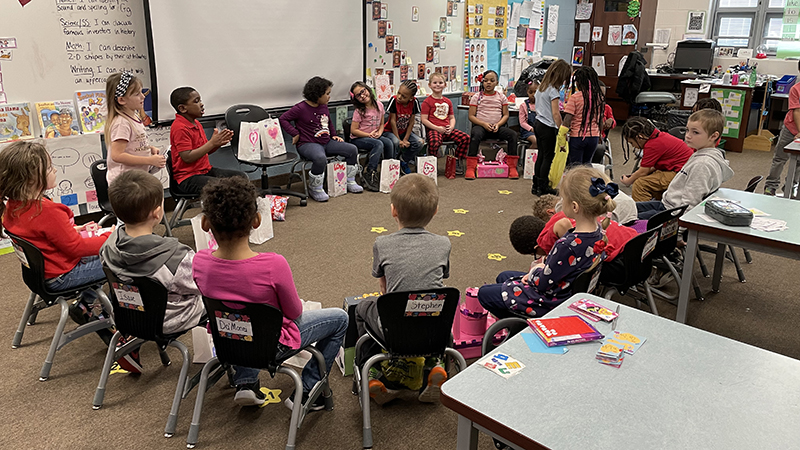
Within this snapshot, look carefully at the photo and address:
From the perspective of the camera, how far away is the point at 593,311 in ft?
5.60

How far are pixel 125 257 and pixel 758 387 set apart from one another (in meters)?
1.96

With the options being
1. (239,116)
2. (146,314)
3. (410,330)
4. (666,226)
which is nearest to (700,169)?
(666,226)

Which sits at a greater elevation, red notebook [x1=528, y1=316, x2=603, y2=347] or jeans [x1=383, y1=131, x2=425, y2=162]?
red notebook [x1=528, y1=316, x2=603, y2=347]

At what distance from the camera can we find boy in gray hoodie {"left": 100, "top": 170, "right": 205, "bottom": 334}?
2102 mm

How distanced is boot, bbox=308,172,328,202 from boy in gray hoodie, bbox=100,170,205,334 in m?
2.82

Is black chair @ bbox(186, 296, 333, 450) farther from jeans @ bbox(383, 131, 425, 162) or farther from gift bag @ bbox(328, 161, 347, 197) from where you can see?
jeans @ bbox(383, 131, 425, 162)

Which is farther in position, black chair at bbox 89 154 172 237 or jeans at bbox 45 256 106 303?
black chair at bbox 89 154 172 237

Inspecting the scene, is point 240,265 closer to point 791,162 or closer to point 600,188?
point 600,188

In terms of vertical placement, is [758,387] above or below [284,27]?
below

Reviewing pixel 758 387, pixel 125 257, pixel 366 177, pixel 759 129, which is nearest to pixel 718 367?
pixel 758 387

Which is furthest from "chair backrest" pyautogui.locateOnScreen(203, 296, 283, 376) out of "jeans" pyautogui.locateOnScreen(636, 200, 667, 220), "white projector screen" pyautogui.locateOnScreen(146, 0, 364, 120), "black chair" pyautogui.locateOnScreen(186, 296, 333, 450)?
"white projector screen" pyautogui.locateOnScreen(146, 0, 364, 120)

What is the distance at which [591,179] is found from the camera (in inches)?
83.7

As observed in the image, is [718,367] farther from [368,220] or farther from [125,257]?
[368,220]

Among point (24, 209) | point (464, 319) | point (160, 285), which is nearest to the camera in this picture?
point (160, 285)
